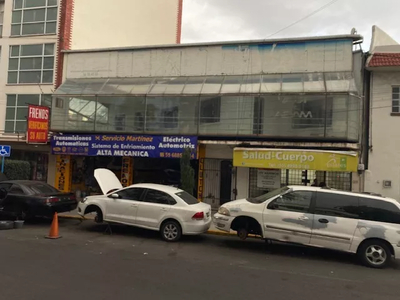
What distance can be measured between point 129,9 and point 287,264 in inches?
872

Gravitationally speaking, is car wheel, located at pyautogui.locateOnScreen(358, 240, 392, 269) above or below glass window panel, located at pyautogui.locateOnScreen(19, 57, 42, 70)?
below

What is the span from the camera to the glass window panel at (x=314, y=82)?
1398 centimetres

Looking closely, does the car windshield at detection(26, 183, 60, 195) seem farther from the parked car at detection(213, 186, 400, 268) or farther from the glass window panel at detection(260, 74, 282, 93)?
the glass window panel at detection(260, 74, 282, 93)

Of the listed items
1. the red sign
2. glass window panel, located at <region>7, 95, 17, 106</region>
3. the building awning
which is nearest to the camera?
the building awning

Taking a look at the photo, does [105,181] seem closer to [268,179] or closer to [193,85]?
[193,85]

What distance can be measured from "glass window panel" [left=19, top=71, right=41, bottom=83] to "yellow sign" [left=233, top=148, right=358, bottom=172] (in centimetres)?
1212

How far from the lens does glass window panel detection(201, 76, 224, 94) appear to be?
15288 millimetres

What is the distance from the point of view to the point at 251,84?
15172mm

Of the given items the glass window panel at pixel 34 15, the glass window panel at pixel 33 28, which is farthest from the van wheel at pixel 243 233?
the glass window panel at pixel 34 15

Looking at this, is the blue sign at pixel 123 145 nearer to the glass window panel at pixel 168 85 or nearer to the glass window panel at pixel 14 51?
the glass window panel at pixel 168 85

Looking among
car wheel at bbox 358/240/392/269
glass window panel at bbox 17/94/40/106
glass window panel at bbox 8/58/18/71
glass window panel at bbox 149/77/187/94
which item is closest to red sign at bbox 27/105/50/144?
glass window panel at bbox 17/94/40/106

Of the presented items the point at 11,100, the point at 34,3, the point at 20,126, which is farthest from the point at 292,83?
the point at 11,100

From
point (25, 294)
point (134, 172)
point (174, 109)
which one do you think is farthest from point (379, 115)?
point (25, 294)

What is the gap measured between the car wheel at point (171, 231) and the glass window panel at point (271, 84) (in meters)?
7.90
